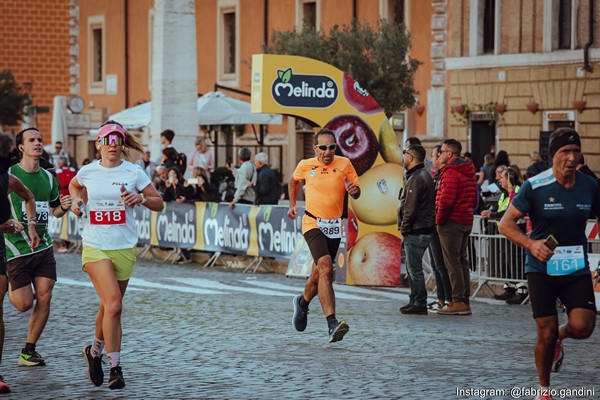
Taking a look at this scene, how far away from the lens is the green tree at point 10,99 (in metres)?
55.0

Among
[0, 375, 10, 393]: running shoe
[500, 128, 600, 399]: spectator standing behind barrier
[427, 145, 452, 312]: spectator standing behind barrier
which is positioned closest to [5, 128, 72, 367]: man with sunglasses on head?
[0, 375, 10, 393]: running shoe

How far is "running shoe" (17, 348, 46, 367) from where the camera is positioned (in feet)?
40.4

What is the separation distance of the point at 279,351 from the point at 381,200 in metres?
7.89

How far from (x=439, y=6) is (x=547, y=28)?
14.1 feet

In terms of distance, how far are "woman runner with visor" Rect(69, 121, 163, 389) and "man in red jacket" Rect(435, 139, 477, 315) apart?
19.9 ft

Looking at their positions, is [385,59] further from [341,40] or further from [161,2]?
[161,2]

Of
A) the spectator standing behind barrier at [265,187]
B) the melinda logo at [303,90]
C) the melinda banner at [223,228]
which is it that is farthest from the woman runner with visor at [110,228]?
the spectator standing behind barrier at [265,187]

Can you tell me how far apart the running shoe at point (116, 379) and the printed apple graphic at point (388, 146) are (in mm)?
10125

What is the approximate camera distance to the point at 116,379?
11.0m

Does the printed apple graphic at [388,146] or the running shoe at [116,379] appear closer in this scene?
the running shoe at [116,379]

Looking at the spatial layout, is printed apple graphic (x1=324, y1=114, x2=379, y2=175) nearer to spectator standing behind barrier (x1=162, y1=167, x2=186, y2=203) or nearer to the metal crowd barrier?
the metal crowd barrier

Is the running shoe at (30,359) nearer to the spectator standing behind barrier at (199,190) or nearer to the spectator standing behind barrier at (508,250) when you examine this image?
the spectator standing behind barrier at (508,250)

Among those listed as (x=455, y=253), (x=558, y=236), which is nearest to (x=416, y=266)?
(x=455, y=253)

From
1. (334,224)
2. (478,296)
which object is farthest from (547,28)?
(334,224)
